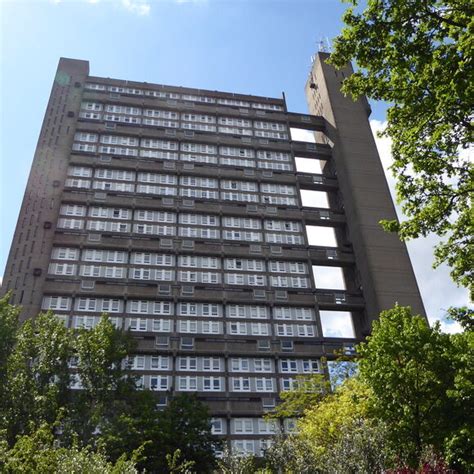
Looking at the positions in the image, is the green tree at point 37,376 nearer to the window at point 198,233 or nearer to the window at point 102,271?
the window at point 102,271

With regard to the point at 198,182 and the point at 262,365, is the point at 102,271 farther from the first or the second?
the point at 262,365

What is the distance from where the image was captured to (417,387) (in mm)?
27312

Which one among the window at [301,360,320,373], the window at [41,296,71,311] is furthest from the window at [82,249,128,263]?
the window at [301,360,320,373]

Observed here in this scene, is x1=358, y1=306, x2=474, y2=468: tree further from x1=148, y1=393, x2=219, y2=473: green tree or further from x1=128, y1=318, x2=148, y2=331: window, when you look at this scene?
x1=128, y1=318, x2=148, y2=331: window

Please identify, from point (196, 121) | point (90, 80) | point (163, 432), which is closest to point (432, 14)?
point (163, 432)

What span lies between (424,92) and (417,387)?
1648 centimetres

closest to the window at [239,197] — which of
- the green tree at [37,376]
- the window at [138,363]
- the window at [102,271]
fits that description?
the window at [102,271]

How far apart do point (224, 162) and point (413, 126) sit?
5982cm

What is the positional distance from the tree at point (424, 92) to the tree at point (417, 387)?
790 centimetres

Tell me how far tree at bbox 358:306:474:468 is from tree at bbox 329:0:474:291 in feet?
25.9

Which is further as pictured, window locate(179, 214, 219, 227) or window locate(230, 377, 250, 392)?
window locate(179, 214, 219, 227)

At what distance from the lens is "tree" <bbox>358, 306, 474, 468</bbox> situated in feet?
85.7

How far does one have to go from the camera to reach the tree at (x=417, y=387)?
26125 mm

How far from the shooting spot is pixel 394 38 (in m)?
18.1
